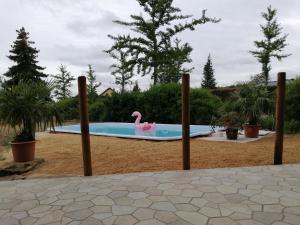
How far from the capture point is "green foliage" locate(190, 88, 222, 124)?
44.2 feet

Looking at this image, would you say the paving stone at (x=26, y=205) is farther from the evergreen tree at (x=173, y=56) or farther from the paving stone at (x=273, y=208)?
the evergreen tree at (x=173, y=56)

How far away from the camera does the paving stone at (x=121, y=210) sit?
299cm

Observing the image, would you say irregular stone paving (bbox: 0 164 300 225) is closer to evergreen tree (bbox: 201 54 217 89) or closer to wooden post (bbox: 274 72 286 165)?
wooden post (bbox: 274 72 286 165)

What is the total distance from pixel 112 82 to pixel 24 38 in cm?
1059

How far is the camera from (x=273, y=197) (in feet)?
10.9

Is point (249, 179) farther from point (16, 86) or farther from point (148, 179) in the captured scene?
point (16, 86)

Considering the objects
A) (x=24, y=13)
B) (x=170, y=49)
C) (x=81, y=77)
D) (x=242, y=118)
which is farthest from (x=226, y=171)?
(x=170, y=49)

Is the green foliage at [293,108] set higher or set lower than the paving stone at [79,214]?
higher

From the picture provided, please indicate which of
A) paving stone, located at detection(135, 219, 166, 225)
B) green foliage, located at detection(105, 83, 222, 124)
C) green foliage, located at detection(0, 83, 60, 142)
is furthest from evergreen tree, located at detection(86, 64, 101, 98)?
paving stone, located at detection(135, 219, 166, 225)

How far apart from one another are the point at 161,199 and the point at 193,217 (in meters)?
0.61

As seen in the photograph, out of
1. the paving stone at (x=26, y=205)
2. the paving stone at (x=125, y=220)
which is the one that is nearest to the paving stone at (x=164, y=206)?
the paving stone at (x=125, y=220)

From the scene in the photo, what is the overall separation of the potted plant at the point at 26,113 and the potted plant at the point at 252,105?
5494mm

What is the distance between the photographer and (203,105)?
535 inches

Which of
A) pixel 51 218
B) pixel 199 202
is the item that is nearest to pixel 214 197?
pixel 199 202
